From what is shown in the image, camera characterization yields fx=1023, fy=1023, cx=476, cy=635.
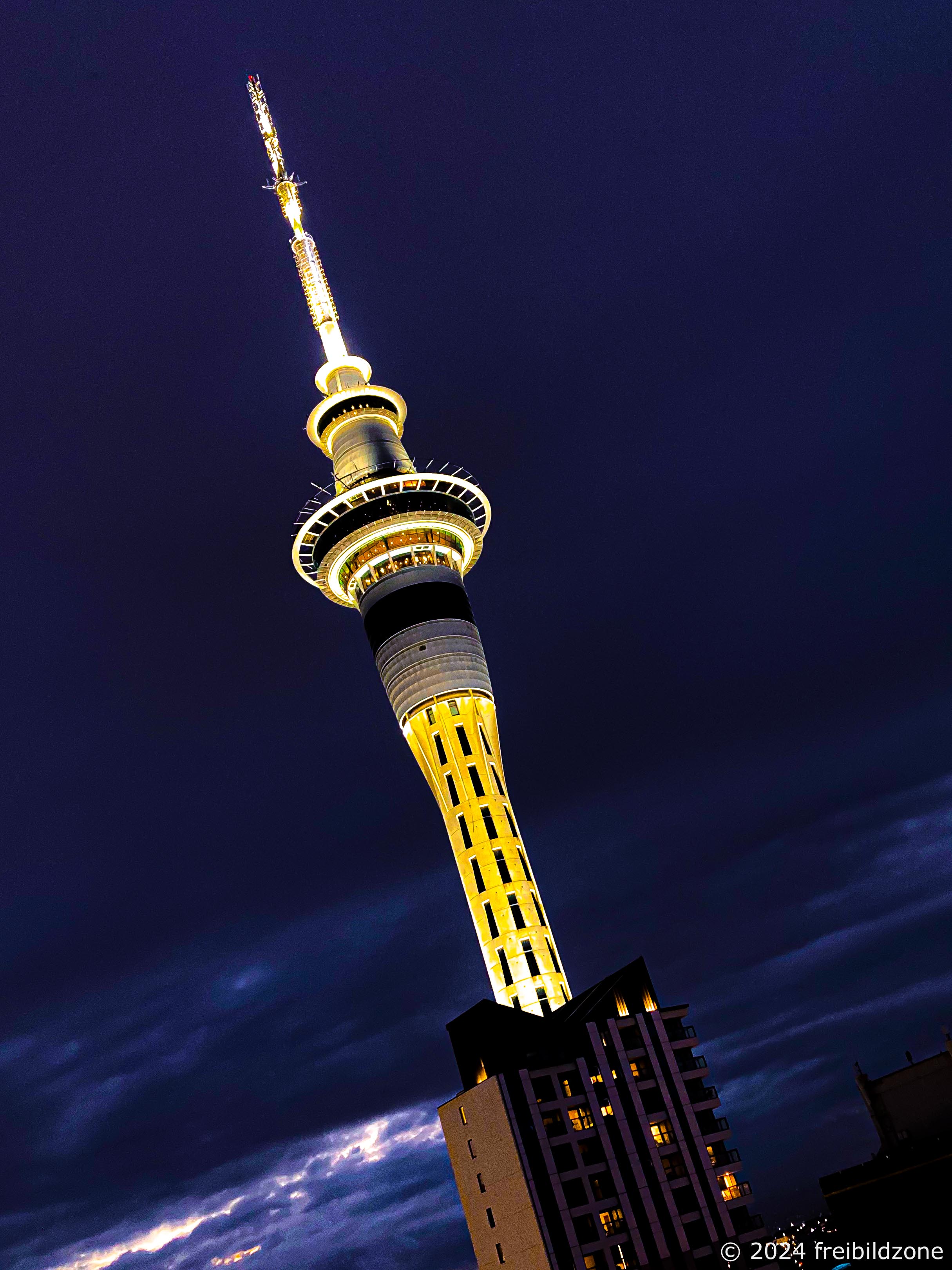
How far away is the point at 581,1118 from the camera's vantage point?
3442 inches

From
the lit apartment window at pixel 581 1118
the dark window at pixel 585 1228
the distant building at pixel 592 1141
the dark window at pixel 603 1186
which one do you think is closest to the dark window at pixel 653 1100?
the distant building at pixel 592 1141

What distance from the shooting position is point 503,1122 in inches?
3351

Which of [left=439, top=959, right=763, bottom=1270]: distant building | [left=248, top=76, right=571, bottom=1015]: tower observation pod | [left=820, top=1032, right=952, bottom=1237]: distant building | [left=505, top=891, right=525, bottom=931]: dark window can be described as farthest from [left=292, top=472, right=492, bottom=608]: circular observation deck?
[left=820, top=1032, right=952, bottom=1237]: distant building

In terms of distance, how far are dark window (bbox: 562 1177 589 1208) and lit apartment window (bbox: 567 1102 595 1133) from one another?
12.5 feet

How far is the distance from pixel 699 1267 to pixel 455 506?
91.2 metres

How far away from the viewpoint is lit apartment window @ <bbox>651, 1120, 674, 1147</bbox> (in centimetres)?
8862

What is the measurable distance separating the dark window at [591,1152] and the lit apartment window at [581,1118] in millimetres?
942

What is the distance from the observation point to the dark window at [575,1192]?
3273 inches

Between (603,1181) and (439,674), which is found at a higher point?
(439,674)

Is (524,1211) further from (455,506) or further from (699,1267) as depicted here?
(455,506)

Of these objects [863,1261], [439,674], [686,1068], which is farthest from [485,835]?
[863,1261]

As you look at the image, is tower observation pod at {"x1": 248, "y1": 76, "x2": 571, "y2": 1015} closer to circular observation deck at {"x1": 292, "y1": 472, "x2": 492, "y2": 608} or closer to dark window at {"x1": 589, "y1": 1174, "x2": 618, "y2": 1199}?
circular observation deck at {"x1": 292, "y1": 472, "x2": 492, "y2": 608}

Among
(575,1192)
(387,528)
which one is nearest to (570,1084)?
(575,1192)

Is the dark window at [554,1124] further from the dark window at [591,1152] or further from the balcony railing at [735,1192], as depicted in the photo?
the balcony railing at [735,1192]
